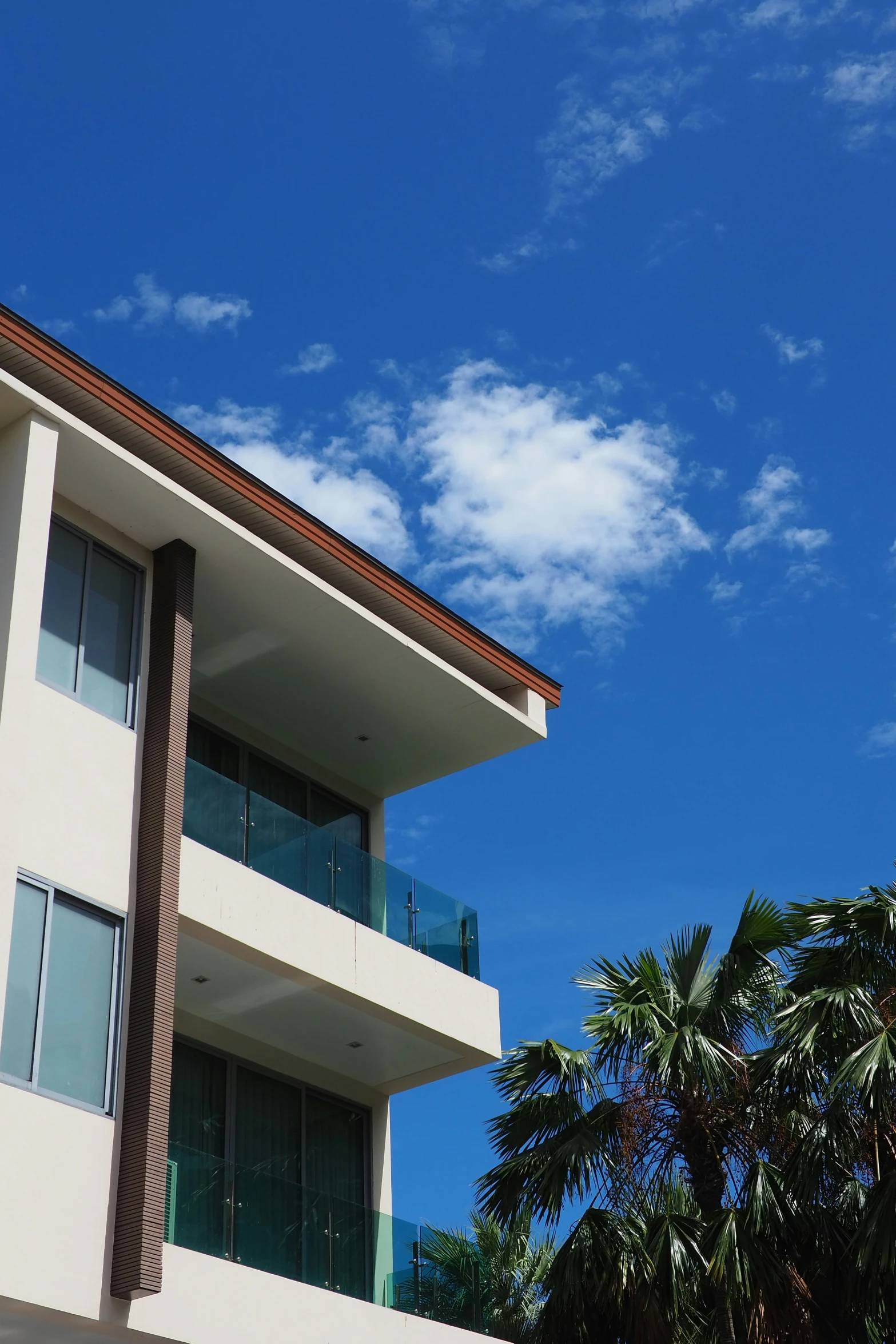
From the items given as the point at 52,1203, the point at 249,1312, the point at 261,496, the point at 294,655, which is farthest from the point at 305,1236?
the point at 261,496

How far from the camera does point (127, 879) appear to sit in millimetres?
13680

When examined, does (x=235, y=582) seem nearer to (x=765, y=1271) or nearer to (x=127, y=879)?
(x=127, y=879)

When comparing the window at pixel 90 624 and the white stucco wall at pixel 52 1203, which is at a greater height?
the window at pixel 90 624

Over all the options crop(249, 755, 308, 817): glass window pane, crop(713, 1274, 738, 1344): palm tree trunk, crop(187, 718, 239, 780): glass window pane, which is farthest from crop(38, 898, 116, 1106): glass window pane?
crop(713, 1274, 738, 1344): palm tree trunk

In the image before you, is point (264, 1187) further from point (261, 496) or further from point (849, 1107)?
point (261, 496)

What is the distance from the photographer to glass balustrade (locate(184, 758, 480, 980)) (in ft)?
50.2

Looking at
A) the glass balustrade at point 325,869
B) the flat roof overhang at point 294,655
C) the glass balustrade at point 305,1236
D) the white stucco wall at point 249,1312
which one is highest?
the flat roof overhang at point 294,655

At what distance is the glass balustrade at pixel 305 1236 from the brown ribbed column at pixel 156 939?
23.1 inches

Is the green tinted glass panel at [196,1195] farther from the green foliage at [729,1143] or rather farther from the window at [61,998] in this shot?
the green foliage at [729,1143]

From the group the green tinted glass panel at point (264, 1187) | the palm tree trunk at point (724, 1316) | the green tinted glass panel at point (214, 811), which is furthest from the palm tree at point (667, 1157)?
the green tinted glass panel at point (214, 811)

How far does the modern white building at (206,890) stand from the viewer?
40.4 ft

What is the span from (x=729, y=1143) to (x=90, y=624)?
842cm

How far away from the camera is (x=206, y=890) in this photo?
1472 centimetres

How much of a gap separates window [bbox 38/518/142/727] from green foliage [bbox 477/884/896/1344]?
266 inches
